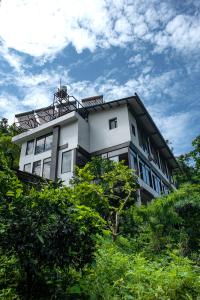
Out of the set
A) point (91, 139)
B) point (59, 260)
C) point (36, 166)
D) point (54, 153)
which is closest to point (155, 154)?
point (91, 139)

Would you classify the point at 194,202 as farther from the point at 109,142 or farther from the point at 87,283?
the point at 109,142

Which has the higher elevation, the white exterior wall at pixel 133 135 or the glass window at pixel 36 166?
the white exterior wall at pixel 133 135

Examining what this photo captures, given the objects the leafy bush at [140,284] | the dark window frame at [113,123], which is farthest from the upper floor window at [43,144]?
the leafy bush at [140,284]

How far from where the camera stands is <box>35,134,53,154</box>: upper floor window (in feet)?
74.8

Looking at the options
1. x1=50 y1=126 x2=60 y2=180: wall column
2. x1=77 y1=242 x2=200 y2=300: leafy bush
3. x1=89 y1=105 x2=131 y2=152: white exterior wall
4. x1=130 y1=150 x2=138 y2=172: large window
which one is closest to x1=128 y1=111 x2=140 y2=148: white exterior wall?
x1=89 y1=105 x2=131 y2=152: white exterior wall

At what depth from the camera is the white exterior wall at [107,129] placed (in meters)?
20.4

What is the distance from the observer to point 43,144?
2330 centimetres

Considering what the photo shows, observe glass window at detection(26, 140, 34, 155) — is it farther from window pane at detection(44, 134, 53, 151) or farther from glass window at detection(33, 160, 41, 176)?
window pane at detection(44, 134, 53, 151)

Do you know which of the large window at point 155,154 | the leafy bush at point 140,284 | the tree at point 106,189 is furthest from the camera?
the large window at point 155,154

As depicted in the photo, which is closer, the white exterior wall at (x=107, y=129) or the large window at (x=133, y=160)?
the large window at (x=133, y=160)

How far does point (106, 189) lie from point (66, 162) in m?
7.45

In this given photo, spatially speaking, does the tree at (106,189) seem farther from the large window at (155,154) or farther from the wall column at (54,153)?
the large window at (155,154)

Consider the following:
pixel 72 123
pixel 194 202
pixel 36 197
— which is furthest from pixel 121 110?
pixel 36 197

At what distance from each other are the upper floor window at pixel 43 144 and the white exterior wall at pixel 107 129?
12.4 ft
